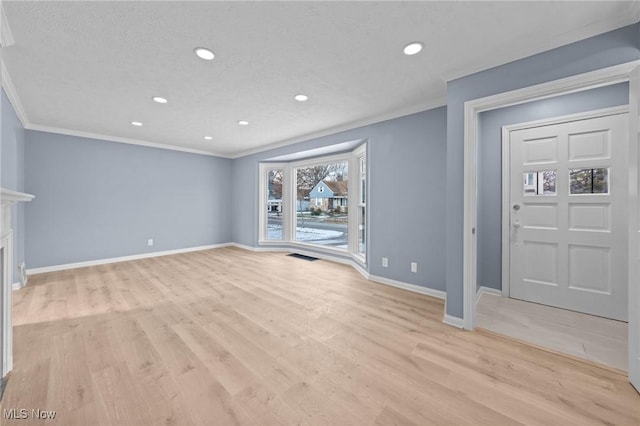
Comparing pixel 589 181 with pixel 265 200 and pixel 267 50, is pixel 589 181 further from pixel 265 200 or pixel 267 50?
pixel 265 200

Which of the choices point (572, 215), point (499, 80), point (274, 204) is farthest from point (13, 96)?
point (572, 215)

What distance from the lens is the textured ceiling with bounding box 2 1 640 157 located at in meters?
1.65

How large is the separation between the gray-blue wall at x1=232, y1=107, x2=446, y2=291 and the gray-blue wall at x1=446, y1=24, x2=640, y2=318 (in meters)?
0.63

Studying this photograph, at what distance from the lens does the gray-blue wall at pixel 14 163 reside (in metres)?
2.87

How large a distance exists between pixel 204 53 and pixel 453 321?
10.8 ft

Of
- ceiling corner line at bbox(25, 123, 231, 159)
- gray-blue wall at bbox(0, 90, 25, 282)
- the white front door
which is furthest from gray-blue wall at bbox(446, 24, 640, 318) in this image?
ceiling corner line at bbox(25, 123, 231, 159)

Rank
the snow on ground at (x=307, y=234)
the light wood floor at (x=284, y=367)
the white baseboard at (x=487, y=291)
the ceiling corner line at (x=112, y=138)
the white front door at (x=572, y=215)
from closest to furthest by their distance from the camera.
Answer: the light wood floor at (x=284, y=367), the white front door at (x=572, y=215), the white baseboard at (x=487, y=291), the ceiling corner line at (x=112, y=138), the snow on ground at (x=307, y=234)

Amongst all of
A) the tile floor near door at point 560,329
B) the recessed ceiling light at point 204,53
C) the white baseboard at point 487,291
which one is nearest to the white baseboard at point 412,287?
the tile floor near door at point 560,329

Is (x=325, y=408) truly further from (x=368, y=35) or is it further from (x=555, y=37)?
(x=555, y=37)

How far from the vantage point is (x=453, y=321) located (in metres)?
2.41

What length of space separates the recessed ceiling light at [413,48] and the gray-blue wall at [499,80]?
0.63 m

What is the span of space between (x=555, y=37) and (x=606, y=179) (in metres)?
1.67

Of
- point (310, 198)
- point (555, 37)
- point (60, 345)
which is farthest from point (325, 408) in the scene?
point (310, 198)

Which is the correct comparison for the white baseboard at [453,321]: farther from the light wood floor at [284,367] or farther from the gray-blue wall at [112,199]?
the gray-blue wall at [112,199]
